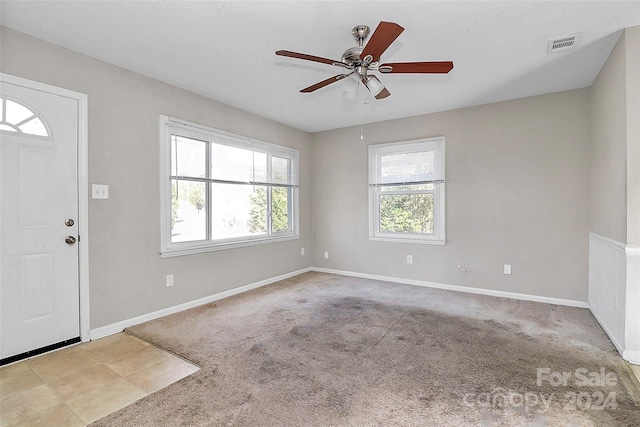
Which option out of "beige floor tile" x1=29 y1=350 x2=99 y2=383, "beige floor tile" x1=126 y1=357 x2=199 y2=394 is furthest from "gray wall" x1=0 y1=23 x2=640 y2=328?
"beige floor tile" x1=126 y1=357 x2=199 y2=394

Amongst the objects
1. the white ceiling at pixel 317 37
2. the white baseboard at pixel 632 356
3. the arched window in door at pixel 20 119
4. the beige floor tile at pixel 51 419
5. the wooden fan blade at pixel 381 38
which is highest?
the white ceiling at pixel 317 37

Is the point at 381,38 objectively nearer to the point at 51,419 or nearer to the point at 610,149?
the point at 610,149

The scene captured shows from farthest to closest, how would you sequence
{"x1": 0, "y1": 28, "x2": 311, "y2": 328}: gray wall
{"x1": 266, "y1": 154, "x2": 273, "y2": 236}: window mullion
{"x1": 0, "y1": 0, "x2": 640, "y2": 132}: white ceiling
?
{"x1": 266, "y1": 154, "x2": 273, "y2": 236}: window mullion < {"x1": 0, "y1": 28, "x2": 311, "y2": 328}: gray wall < {"x1": 0, "y1": 0, "x2": 640, "y2": 132}: white ceiling

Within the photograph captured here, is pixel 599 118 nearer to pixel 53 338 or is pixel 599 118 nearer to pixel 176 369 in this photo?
pixel 176 369

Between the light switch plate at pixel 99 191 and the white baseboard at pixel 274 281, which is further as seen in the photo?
the white baseboard at pixel 274 281

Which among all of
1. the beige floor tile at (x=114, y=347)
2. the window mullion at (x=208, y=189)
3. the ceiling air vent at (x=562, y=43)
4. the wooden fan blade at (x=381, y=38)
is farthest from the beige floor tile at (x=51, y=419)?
the ceiling air vent at (x=562, y=43)

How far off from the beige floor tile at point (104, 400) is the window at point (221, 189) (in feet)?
4.81

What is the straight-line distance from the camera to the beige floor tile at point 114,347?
2.33 meters

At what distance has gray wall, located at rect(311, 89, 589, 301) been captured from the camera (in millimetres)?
3443

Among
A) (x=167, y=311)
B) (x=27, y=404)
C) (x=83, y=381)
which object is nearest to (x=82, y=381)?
(x=83, y=381)

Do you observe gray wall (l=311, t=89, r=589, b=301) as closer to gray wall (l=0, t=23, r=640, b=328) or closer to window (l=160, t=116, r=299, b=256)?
gray wall (l=0, t=23, r=640, b=328)

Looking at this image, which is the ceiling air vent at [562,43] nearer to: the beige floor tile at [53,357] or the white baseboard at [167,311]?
the white baseboard at [167,311]

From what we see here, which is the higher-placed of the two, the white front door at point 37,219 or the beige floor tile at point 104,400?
the white front door at point 37,219

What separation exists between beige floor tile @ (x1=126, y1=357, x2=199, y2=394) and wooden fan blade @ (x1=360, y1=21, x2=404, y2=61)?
2521 millimetres
